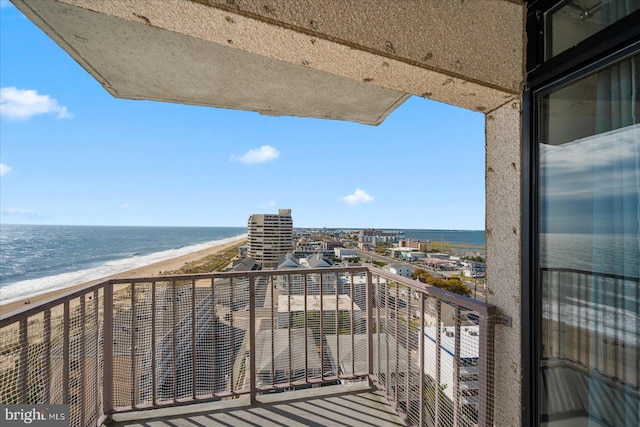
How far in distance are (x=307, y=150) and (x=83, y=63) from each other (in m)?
29.5

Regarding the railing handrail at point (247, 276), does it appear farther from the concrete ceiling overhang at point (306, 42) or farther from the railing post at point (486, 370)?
the concrete ceiling overhang at point (306, 42)

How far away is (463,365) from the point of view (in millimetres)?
1355

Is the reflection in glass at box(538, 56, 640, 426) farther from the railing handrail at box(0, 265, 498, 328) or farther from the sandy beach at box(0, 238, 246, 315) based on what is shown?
the sandy beach at box(0, 238, 246, 315)

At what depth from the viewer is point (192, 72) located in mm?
1590

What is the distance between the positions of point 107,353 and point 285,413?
1.23 metres

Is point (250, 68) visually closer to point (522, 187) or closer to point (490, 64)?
point (490, 64)

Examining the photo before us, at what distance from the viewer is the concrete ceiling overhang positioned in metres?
0.87

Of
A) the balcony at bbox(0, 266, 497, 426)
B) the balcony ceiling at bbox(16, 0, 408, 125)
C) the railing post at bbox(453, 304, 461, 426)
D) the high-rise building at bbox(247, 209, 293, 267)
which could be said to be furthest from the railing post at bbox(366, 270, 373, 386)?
the high-rise building at bbox(247, 209, 293, 267)

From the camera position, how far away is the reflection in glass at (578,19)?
0.85m

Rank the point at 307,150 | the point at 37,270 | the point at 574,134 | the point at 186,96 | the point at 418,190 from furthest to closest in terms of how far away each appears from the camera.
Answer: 1. the point at 307,150
2. the point at 418,190
3. the point at 37,270
4. the point at 186,96
5. the point at 574,134

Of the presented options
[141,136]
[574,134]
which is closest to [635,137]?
[574,134]

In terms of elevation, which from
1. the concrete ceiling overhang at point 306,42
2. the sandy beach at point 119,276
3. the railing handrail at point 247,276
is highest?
the concrete ceiling overhang at point 306,42

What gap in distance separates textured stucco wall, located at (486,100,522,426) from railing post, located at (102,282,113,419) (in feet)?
7.34

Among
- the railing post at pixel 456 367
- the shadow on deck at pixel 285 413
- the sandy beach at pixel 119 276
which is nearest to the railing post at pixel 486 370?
the railing post at pixel 456 367
